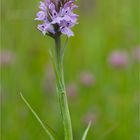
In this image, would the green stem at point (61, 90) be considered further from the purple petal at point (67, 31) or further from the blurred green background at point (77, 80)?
the blurred green background at point (77, 80)

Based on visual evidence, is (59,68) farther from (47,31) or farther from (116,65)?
(116,65)

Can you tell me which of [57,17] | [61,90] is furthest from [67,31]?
[61,90]

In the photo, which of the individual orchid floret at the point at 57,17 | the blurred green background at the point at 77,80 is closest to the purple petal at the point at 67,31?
the individual orchid floret at the point at 57,17

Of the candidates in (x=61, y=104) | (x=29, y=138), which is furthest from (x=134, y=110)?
(x=61, y=104)

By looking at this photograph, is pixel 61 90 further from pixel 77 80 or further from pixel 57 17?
pixel 77 80

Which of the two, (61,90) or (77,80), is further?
(77,80)

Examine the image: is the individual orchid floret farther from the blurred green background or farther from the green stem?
the blurred green background

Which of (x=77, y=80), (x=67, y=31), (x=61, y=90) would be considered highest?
(x=67, y=31)
